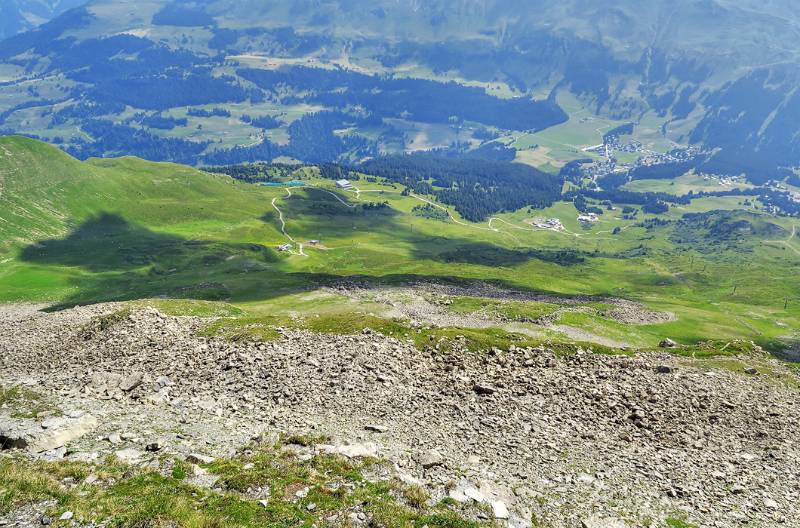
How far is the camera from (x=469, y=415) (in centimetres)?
4981

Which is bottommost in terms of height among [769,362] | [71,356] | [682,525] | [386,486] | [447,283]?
[447,283]

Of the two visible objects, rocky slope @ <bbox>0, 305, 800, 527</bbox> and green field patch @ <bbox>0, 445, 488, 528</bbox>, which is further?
rocky slope @ <bbox>0, 305, 800, 527</bbox>

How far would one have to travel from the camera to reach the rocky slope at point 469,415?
3988 centimetres

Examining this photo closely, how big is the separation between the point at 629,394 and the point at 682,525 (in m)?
18.9

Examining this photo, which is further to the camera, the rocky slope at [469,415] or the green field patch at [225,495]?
the rocky slope at [469,415]

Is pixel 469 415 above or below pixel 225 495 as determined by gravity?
below

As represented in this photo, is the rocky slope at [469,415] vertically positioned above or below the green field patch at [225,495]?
below

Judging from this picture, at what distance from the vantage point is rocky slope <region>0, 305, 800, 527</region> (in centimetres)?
3988

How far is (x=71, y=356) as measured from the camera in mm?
64250

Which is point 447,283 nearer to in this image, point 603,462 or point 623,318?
point 623,318

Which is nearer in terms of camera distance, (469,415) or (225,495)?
(225,495)

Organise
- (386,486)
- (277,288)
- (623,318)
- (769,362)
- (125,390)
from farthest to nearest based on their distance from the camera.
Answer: (277,288) → (623,318) → (769,362) → (125,390) → (386,486)

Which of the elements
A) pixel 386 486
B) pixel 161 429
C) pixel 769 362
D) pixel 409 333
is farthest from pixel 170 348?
pixel 769 362

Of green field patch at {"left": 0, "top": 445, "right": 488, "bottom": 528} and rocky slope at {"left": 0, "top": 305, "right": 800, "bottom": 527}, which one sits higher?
green field patch at {"left": 0, "top": 445, "right": 488, "bottom": 528}
